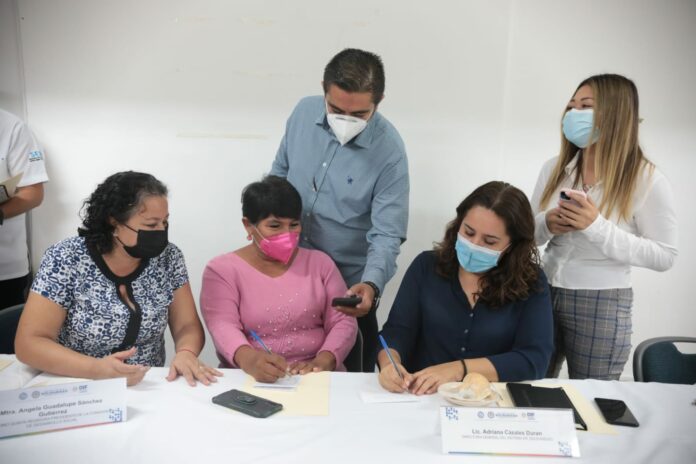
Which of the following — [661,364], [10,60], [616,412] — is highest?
[10,60]

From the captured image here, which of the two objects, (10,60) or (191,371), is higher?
(10,60)

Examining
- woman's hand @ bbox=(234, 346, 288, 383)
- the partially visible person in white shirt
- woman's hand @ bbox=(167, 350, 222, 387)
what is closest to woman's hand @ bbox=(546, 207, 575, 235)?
woman's hand @ bbox=(234, 346, 288, 383)

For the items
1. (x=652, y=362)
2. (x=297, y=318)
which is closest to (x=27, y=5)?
(x=297, y=318)

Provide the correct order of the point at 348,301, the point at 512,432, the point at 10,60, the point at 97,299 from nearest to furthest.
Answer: the point at 512,432
the point at 97,299
the point at 348,301
the point at 10,60

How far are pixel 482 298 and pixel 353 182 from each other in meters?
0.69

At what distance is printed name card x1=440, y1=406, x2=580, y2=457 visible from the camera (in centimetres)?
A: 109

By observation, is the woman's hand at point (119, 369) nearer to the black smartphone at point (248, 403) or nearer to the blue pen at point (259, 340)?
the black smartphone at point (248, 403)

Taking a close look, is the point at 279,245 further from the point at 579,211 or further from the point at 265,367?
the point at 579,211

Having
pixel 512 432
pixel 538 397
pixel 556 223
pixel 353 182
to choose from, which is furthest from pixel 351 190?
pixel 512 432

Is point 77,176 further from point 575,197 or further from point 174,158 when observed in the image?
point 575,197

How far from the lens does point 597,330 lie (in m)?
1.77

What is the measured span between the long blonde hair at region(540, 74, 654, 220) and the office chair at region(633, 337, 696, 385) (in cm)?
48

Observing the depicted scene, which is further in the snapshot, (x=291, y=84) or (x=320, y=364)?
(x=291, y=84)

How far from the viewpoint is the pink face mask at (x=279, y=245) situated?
176 centimetres
